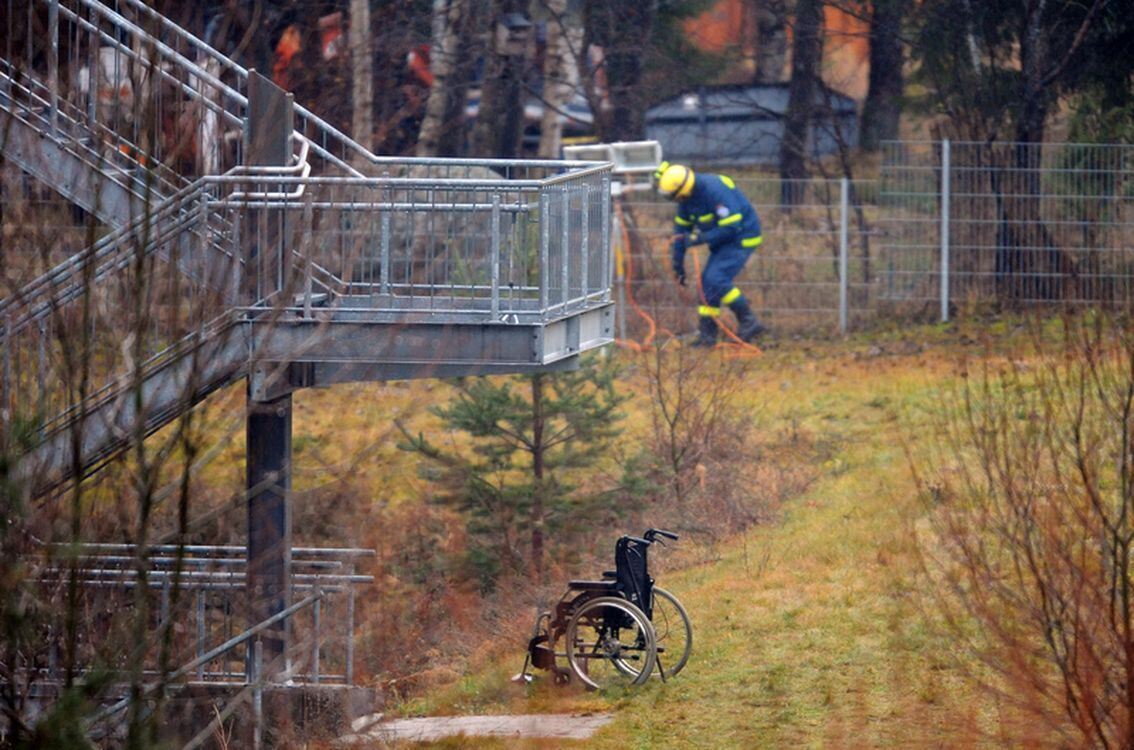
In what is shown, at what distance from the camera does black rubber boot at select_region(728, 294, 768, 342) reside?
64.8ft

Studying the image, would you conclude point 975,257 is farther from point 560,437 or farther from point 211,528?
point 211,528

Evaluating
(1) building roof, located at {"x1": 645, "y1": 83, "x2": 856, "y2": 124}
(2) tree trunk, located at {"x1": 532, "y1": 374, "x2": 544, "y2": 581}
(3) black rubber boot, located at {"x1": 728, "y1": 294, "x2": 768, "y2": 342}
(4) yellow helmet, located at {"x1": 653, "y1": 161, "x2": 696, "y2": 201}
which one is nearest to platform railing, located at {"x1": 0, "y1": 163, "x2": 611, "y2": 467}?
(2) tree trunk, located at {"x1": 532, "y1": 374, "x2": 544, "y2": 581}

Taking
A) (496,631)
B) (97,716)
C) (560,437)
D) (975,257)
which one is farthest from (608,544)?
(975,257)

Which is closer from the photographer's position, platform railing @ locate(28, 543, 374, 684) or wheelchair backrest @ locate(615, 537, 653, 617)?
platform railing @ locate(28, 543, 374, 684)

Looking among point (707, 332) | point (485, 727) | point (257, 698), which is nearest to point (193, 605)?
point (257, 698)

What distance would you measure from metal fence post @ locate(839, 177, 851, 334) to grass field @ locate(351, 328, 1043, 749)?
5.86 meters

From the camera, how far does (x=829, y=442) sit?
15.2 metres

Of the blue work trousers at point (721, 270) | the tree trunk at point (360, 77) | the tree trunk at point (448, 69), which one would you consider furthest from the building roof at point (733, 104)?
the tree trunk at point (360, 77)

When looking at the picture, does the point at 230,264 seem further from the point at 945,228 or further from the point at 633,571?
the point at 945,228

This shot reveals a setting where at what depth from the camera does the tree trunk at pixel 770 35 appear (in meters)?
24.9

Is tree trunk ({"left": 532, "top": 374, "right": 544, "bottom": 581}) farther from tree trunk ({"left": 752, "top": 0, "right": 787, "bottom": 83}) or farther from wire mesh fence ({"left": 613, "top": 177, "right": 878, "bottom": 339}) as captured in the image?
tree trunk ({"left": 752, "top": 0, "right": 787, "bottom": 83})

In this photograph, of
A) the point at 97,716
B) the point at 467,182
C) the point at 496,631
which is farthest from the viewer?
the point at 496,631

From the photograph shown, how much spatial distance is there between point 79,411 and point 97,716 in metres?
1.28

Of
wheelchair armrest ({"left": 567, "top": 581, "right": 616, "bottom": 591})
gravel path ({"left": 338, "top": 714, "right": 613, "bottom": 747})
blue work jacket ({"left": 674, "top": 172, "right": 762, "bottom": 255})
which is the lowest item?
gravel path ({"left": 338, "top": 714, "right": 613, "bottom": 747})
